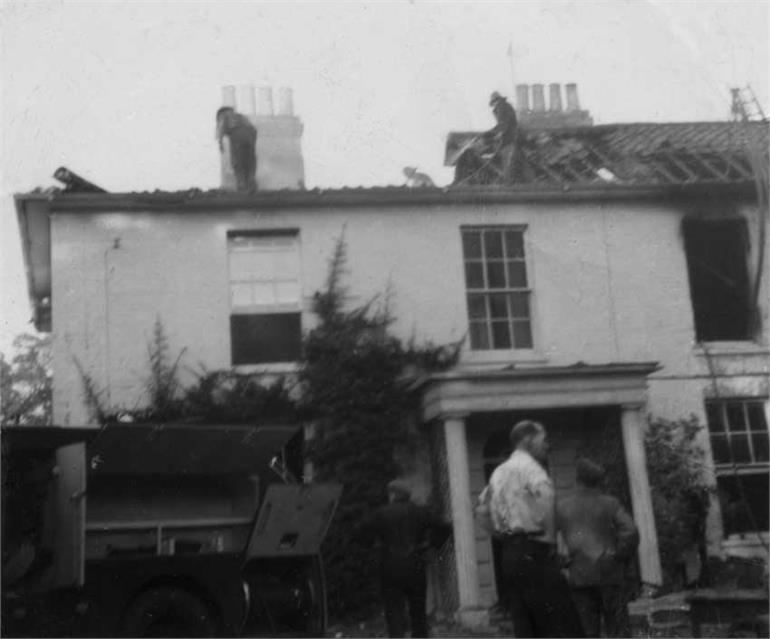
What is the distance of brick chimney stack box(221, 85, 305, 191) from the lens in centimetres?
1678

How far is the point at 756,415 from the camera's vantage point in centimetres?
1539

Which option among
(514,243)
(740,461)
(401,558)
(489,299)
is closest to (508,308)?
(489,299)

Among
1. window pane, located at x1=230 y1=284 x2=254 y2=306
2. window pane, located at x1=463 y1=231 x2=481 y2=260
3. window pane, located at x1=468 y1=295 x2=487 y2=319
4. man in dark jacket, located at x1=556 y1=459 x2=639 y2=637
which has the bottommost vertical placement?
man in dark jacket, located at x1=556 y1=459 x2=639 y2=637

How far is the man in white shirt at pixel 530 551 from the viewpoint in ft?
22.7

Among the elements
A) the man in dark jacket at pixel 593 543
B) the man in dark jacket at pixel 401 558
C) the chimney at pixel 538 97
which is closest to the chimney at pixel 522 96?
the chimney at pixel 538 97

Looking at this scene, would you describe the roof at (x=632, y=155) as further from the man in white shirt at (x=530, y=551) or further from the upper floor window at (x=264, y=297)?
the man in white shirt at (x=530, y=551)

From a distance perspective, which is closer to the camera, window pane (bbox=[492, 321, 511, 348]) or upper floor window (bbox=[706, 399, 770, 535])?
upper floor window (bbox=[706, 399, 770, 535])

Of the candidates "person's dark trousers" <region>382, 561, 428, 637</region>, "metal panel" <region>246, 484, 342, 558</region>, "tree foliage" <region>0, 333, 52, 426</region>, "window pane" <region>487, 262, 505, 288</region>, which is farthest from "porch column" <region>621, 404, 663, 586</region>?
"tree foliage" <region>0, 333, 52, 426</region>

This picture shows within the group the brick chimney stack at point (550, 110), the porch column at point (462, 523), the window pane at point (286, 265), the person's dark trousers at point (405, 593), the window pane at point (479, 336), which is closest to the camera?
the person's dark trousers at point (405, 593)

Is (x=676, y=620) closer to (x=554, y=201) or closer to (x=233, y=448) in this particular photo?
(x=233, y=448)

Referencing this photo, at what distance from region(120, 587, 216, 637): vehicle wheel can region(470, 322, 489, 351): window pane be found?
6.88 metres

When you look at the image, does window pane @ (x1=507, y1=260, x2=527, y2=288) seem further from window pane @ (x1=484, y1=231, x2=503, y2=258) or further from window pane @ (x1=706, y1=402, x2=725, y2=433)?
window pane @ (x1=706, y1=402, x2=725, y2=433)

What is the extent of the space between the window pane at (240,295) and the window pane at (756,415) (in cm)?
687

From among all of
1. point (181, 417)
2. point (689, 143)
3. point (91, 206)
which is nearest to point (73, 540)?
point (181, 417)
